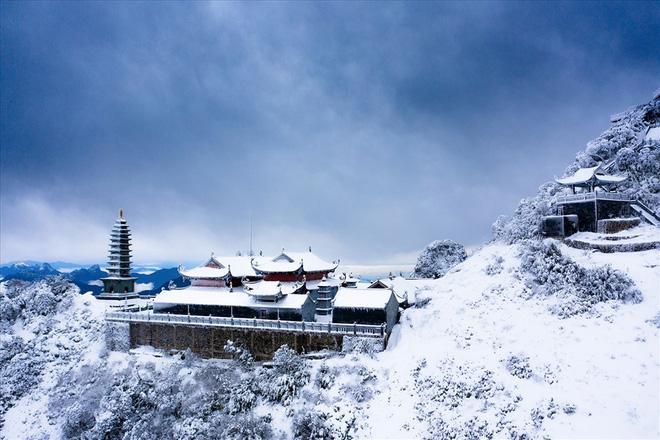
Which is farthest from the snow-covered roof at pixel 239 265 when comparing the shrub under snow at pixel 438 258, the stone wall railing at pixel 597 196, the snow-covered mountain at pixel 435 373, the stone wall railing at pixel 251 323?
the stone wall railing at pixel 597 196

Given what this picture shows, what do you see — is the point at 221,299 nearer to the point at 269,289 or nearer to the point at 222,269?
the point at 269,289

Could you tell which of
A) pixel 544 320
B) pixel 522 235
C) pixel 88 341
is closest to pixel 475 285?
pixel 544 320

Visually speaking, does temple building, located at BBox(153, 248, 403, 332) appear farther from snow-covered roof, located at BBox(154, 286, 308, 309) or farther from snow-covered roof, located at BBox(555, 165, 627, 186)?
snow-covered roof, located at BBox(555, 165, 627, 186)

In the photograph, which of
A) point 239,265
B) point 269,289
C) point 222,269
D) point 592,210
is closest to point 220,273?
point 222,269

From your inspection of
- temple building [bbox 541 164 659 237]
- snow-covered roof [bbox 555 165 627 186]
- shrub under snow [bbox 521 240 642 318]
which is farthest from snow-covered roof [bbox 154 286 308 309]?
snow-covered roof [bbox 555 165 627 186]

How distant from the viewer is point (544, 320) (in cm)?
3231

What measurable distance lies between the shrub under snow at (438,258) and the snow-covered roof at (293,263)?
1339 cm

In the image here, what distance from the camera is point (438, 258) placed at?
58688 mm

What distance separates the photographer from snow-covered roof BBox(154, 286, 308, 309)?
40938 mm

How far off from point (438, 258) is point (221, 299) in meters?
29.0

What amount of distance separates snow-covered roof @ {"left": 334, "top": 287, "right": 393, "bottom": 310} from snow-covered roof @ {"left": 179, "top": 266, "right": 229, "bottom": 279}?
14711 millimetres

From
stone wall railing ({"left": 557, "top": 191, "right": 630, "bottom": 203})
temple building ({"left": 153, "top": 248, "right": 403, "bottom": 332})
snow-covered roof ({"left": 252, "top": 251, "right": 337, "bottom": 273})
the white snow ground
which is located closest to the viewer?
the white snow ground

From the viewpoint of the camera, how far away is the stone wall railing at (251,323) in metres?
36.8

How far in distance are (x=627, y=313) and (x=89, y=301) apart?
1963 inches
